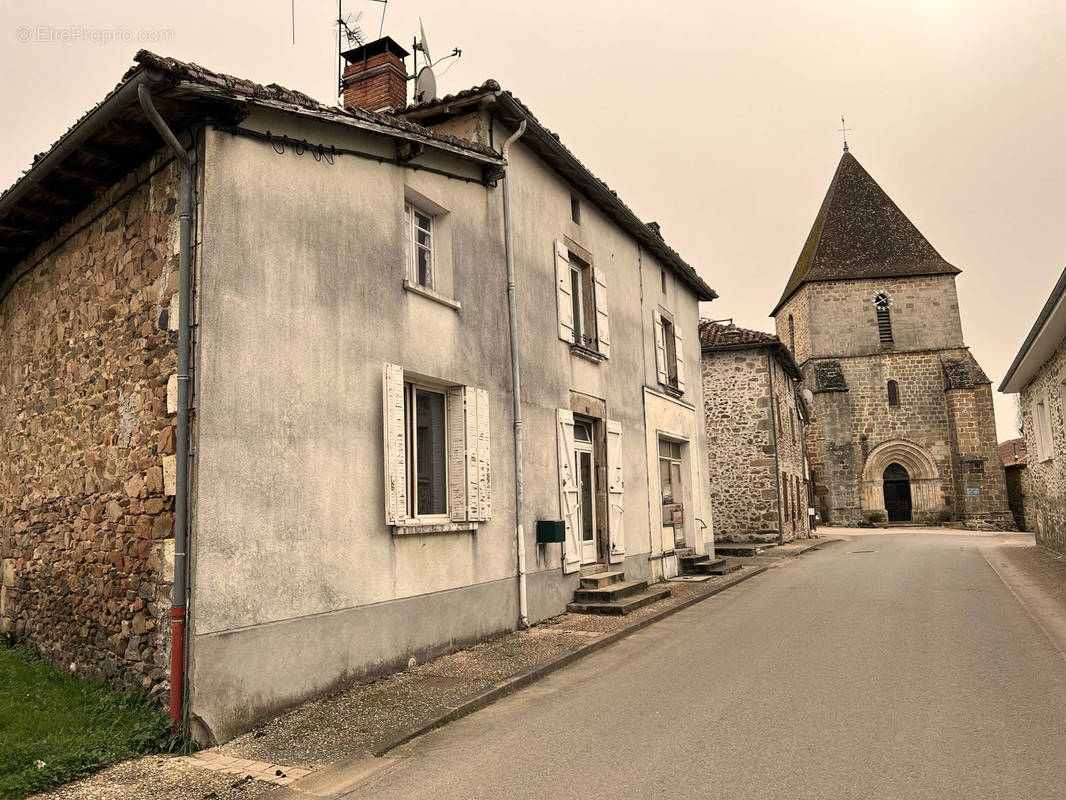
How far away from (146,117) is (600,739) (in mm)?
5094

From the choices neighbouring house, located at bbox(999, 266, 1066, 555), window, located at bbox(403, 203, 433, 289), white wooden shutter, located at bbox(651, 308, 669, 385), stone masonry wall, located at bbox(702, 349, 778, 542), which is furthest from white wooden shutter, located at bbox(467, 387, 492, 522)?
stone masonry wall, located at bbox(702, 349, 778, 542)

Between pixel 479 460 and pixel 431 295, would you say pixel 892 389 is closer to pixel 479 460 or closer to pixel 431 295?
pixel 479 460

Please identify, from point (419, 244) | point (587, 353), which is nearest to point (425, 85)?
point (419, 244)

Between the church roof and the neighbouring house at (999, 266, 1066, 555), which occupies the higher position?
the church roof

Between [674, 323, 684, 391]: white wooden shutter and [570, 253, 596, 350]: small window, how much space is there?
3871 millimetres

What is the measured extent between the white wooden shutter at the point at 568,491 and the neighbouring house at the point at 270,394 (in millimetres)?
61

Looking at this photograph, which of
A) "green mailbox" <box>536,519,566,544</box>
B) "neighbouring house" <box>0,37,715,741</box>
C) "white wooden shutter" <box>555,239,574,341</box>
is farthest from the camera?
"white wooden shutter" <box>555,239,574,341</box>

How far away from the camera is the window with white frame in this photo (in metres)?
7.35

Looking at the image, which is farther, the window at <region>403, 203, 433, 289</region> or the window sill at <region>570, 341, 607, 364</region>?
the window sill at <region>570, 341, 607, 364</region>

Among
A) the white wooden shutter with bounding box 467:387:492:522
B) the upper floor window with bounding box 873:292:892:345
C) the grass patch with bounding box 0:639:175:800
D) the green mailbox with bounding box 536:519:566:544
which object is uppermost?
the upper floor window with bounding box 873:292:892:345

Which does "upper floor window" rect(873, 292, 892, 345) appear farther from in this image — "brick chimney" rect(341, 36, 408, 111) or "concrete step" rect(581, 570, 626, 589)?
"brick chimney" rect(341, 36, 408, 111)

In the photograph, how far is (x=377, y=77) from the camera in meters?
9.92

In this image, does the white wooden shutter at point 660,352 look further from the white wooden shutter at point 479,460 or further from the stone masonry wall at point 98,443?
the stone masonry wall at point 98,443

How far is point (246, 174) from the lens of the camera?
5.77 meters
